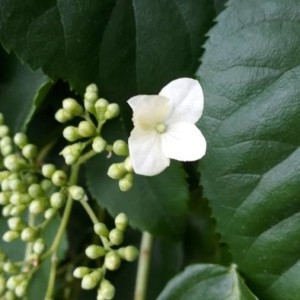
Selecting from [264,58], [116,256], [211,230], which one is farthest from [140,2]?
[211,230]

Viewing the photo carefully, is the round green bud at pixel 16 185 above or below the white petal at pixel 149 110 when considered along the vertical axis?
below

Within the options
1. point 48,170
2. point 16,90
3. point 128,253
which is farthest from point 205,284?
point 16,90

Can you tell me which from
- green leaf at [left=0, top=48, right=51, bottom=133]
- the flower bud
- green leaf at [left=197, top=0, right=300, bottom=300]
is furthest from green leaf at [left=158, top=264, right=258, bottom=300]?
green leaf at [left=0, top=48, right=51, bottom=133]

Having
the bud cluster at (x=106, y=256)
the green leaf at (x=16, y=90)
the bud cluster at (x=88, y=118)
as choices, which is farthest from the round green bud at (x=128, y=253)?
the green leaf at (x=16, y=90)

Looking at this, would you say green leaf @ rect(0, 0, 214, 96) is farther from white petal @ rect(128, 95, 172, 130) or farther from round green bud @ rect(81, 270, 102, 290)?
round green bud @ rect(81, 270, 102, 290)

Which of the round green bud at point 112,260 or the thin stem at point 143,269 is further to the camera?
the thin stem at point 143,269

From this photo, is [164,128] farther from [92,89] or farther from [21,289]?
[21,289]

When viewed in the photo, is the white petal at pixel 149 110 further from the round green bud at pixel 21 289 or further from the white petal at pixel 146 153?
the round green bud at pixel 21 289
